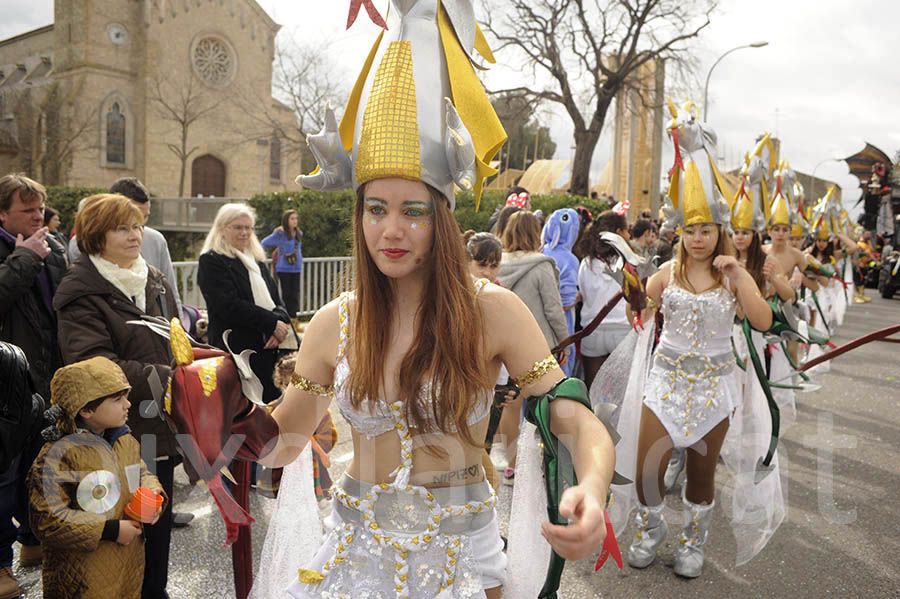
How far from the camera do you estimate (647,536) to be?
378 cm

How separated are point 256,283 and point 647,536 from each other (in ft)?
9.25

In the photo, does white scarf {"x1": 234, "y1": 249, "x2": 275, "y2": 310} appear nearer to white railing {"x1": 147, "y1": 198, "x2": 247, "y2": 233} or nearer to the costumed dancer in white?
the costumed dancer in white

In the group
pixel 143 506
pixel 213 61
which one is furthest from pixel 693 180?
pixel 213 61

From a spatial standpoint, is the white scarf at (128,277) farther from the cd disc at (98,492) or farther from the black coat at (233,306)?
the black coat at (233,306)

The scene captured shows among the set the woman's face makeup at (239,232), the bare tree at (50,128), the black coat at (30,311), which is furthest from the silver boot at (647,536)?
the bare tree at (50,128)

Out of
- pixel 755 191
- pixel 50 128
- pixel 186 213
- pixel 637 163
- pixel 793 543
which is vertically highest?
pixel 50 128

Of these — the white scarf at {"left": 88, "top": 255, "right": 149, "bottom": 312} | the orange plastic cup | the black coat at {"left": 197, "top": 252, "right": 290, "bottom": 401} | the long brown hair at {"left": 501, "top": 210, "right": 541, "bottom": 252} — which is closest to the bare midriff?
the orange plastic cup

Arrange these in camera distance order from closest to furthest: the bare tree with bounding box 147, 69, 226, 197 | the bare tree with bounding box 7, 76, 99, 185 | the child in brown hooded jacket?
1. the child in brown hooded jacket
2. the bare tree with bounding box 7, 76, 99, 185
3. the bare tree with bounding box 147, 69, 226, 197

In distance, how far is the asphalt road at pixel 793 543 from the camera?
3498mm

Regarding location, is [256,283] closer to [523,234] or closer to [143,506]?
[523,234]

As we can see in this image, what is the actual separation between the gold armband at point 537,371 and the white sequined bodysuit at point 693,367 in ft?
7.45

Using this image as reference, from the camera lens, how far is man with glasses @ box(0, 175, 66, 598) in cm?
317

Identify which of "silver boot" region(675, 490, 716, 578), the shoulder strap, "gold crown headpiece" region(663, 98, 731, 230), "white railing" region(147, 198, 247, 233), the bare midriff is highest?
"white railing" region(147, 198, 247, 233)

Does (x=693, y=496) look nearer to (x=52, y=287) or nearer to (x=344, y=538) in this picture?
(x=344, y=538)
